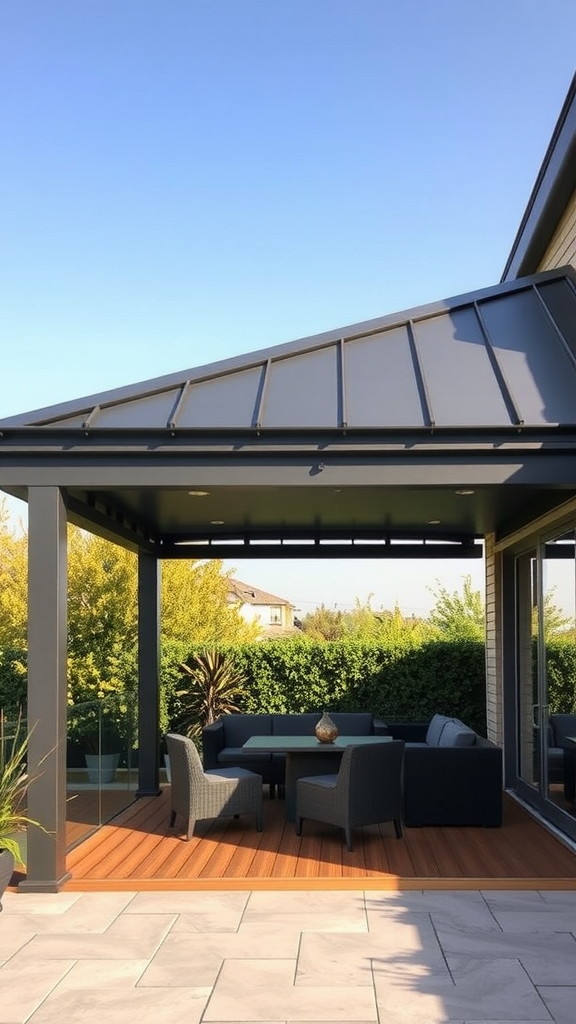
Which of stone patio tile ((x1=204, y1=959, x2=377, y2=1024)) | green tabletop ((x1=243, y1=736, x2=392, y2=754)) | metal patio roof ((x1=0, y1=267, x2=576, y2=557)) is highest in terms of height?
metal patio roof ((x1=0, y1=267, x2=576, y2=557))

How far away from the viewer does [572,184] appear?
959 cm

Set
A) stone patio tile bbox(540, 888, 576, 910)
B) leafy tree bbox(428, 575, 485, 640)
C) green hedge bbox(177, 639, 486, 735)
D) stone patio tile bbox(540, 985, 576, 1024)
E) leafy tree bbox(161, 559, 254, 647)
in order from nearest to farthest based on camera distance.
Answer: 1. stone patio tile bbox(540, 985, 576, 1024)
2. stone patio tile bbox(540, 888, 576, 910)
3. green hedge bbox(177, 639, 486, 735)
4. leafy tree bbox(161, 559, 254, 647)
5. leafy tree bbox(428, 575, 485, 640)

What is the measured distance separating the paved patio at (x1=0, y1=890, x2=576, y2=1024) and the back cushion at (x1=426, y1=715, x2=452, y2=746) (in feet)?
12.0

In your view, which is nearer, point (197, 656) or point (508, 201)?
point (197, 656)

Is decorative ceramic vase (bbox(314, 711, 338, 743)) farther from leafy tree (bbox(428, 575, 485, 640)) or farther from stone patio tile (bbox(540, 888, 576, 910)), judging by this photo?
leafy tree (bbox(428, 575, 485, 640))

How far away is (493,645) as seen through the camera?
38.9ft

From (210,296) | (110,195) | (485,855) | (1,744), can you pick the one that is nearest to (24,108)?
(110,195)

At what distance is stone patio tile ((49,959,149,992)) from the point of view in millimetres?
4930

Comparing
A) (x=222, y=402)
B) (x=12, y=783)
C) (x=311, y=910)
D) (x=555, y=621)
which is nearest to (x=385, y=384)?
(x=222, y=402)

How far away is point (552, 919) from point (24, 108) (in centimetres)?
1176

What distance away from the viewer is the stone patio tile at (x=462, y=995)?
14.6 ft

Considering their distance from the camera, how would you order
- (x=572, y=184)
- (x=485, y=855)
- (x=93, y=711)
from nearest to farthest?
(x=485, y=855), (x=93, y=711), (x=572, y=184)

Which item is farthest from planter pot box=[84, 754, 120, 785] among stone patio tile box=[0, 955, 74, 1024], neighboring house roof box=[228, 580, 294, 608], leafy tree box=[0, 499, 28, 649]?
neighboring house roof box=[228, 580, 294, 608]

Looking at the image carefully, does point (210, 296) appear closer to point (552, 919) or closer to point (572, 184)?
point (572, 184)
